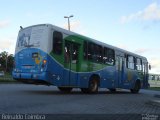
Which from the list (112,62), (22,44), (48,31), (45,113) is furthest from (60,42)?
(45,113)

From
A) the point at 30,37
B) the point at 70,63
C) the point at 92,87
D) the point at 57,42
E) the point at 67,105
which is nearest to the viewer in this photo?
the point at 67,105

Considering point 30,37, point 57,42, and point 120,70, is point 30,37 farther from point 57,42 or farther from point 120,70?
point 120,70

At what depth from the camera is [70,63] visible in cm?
1834

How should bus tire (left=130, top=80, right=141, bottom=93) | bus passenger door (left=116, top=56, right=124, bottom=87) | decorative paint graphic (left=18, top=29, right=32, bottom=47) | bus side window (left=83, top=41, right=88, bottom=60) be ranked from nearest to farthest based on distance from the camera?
decorative paint graphic (left=18, top=29, right=32, bottom=47) < bus side window (left=83, top=41, right=88, bottom=60) < bus passenger door (left=116, top=56, right=124, bottom=87) < bus tire (left=130, top=80, right=141, bottom=93)

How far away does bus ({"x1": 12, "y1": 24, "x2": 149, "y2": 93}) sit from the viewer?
16.9 meters

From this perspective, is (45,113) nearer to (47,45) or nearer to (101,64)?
(47,45)

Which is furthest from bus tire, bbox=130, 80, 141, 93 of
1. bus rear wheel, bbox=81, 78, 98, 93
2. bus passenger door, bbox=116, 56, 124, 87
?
bus rear wheel, bbox=81, 78, 98, 93

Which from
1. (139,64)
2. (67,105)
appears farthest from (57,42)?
(139,64)

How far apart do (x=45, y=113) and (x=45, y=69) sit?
6983 millimetres

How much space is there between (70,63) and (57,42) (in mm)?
1524

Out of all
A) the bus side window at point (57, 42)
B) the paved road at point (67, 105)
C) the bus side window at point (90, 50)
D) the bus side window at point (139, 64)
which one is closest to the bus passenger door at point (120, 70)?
the bus side window at point (139, 64)

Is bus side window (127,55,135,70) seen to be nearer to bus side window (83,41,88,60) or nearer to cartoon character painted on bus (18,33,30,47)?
bus side window (83,41,88,60)

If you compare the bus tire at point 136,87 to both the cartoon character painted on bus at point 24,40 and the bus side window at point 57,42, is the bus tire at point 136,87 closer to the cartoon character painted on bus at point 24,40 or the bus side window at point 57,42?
the bus side window at point 57,42

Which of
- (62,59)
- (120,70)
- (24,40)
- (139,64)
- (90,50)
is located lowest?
(120,70)
